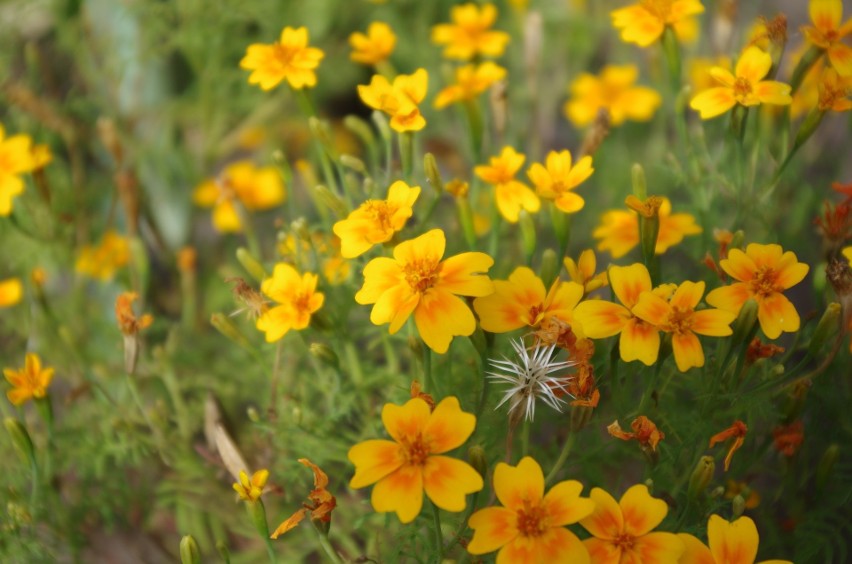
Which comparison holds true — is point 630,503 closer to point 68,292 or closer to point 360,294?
point 360,294

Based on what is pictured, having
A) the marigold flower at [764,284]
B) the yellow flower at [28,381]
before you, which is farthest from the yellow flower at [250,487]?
the marigold flower at [764,284]

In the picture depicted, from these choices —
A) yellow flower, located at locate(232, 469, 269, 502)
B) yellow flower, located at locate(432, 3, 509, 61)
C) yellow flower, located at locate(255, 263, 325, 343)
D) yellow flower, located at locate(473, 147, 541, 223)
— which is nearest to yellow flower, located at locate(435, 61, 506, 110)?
yellow flower, located at locate(432, 3, 509, 61)

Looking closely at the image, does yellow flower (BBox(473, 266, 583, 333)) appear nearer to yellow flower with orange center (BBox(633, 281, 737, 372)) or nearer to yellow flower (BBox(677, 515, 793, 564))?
yellow flower with orange center (BBox(633, 281, 737, 372))

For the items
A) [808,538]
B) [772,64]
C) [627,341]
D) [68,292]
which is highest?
[772,64]

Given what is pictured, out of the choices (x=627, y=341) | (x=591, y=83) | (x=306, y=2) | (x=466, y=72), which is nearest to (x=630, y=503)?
(x=627, y=341)

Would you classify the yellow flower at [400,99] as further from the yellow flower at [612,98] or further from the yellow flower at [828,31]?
the yellow flower at [612,98]

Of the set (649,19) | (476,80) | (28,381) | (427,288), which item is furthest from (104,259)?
(649,19)
